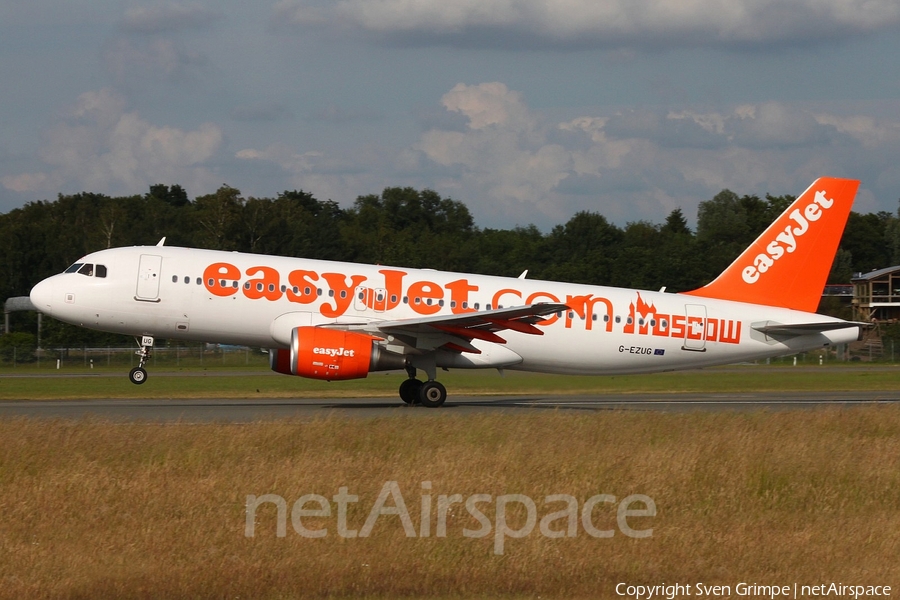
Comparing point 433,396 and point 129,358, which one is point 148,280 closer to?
point 433,396

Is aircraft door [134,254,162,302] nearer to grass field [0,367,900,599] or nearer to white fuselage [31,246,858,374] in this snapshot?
white fuselage [31,246,858,374]

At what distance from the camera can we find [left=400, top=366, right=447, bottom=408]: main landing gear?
80.1 ft

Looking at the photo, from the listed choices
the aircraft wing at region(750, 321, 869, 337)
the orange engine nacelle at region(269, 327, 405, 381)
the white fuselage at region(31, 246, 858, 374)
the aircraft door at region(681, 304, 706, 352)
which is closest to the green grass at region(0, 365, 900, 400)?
the white fuselage at region(31, 246, 858, 374)

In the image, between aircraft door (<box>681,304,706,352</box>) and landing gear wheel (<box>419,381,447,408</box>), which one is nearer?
landing gear wheel (<box>419,381,447,408</box>)

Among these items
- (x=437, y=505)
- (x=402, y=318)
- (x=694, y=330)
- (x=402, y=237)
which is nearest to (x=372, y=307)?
(x=402, y=318)

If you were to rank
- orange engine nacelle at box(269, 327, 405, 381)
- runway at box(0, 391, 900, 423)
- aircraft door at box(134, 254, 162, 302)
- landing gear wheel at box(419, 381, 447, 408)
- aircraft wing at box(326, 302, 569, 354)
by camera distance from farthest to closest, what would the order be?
1. landing gear wheel at box(419, 381, 447, 408)
2. aircraft door at box(134, 254, 162, 302)
3. aircraft wing at box(326, 302, 569, 354)
4. orange engine nacelle at box(269, 327, 405, 381)
5. runway at box(0, 391, 900, 423)

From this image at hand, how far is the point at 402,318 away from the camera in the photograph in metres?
24.9

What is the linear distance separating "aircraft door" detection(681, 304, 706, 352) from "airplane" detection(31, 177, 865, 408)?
36 millimetres

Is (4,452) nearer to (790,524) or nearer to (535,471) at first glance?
(535,471)

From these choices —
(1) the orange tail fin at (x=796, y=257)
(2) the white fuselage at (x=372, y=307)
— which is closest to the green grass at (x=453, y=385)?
(2) the white fuselage at (x=372, y=307)

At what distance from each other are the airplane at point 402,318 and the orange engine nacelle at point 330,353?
0.03 meters

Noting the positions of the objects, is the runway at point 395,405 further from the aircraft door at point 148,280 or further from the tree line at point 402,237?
the tree line at point 402,237

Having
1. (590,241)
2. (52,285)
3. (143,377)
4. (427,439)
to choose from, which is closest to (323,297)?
(143,377)

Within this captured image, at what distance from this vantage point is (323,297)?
24.5 m
